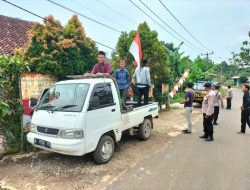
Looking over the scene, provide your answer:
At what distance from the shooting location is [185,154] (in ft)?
22.0

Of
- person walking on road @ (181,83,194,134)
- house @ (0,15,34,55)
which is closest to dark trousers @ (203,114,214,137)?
person walking on road @ (181,83,194,134)

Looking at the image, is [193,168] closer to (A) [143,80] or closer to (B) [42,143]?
(B) [42,143]

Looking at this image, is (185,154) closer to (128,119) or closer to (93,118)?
(128,119)

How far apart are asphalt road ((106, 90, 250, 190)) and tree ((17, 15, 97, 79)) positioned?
4.16 m

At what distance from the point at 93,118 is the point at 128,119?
64.2 inches

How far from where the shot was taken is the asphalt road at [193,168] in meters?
4.80

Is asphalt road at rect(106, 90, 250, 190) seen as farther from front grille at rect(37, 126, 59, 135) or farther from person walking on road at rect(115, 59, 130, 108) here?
person walking on road at rect(115, 59, 130, 108)

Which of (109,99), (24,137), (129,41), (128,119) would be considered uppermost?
(129,41)

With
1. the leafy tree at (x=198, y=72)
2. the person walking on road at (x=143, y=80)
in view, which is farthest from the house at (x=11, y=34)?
the leafy tree at (x=198, y=72)

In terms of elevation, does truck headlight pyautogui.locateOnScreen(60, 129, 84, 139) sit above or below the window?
below

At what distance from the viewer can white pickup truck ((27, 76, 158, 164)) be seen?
516 cm

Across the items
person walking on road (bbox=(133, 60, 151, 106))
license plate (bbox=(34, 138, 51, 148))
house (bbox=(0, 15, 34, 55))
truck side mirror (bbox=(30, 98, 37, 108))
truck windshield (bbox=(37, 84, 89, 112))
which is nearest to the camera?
license plate (bbox=(34, 138, 51, 148))

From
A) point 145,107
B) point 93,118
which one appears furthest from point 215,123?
point 93,118

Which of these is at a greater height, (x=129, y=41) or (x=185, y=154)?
(x=129, y=41)
